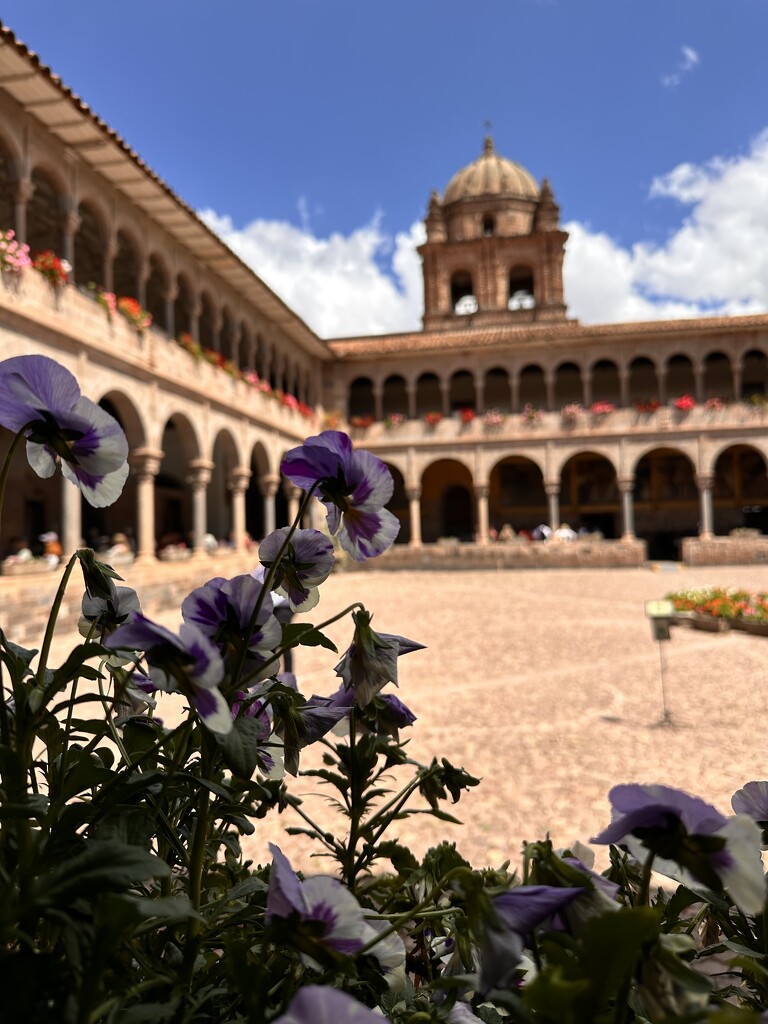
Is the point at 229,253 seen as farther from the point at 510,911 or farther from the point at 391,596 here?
the point at 510,911

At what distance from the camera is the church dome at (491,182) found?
121ft

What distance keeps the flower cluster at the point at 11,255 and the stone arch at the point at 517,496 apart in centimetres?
2378

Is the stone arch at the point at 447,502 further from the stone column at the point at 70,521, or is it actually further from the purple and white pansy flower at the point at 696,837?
the purple and white pansy flower at the point at 696,837

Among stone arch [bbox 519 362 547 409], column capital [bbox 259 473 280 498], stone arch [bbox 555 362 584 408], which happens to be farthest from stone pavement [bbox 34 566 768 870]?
stone arch [bbox 555 362 584 408]

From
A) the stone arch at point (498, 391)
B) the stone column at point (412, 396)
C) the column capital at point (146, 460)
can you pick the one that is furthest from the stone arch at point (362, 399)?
the column capital at point (146, 460)

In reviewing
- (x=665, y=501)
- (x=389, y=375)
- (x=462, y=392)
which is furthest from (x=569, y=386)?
(x=389, y=375)

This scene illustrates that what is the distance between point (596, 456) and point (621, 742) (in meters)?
27.3

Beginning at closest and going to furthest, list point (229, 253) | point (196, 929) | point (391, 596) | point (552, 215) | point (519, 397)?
point (196, 929)
point (391, 596)
point (229, 253)
point (519, 397)
point (552, 215)

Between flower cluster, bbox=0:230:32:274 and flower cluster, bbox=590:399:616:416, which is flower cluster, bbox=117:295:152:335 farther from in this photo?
flower cluster, bbox=590:399:616:416

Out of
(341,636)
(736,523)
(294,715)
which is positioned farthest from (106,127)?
(736,523)

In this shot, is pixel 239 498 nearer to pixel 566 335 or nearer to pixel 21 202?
pixel 21 202

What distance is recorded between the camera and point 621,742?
6.25 m

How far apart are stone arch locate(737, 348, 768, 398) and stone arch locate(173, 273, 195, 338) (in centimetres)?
2309

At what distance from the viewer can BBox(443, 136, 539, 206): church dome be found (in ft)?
121
